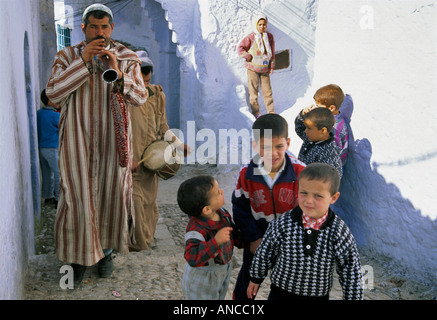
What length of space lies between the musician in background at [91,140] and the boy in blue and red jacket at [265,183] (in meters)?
1.12

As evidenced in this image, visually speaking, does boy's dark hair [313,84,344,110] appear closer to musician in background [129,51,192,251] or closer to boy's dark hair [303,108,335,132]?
boy's dark hair [303,108,335,132]

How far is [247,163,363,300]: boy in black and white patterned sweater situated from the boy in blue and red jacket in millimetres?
279

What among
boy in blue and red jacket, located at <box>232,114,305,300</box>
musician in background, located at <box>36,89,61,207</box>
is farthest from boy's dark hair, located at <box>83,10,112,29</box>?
musician in background, located at <box>36,89,61,207</box>

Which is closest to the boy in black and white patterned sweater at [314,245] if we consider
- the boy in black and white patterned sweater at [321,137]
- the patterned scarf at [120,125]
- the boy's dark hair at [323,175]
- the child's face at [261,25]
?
the boy's dark hair at [323,175]

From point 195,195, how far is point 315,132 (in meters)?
1.40

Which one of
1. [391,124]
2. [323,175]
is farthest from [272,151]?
[391,124]

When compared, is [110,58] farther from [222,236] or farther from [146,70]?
[222,236]

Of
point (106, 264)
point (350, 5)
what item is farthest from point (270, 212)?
point (350, 5)

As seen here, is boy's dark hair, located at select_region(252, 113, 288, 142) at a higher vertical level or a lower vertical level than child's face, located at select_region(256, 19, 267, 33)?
lower

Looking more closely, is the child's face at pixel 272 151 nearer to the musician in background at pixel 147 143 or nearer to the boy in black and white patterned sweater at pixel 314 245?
the boy in black and white patterned sweater at pixel 314 245

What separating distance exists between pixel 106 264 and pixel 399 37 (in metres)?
2.99

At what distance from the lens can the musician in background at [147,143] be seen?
11.8ft

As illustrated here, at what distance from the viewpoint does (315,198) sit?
185cm

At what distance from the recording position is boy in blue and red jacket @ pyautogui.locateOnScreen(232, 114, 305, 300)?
7.22 ft
